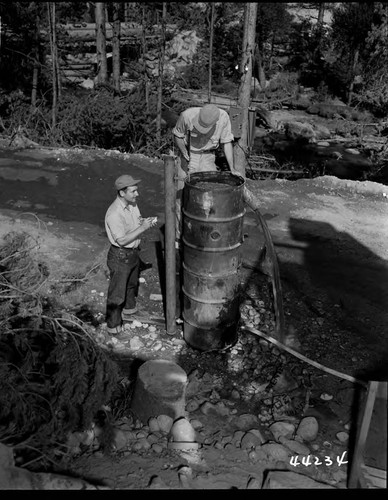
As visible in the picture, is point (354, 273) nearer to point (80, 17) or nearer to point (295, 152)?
point (295, 152)

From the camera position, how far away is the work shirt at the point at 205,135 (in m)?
5.95

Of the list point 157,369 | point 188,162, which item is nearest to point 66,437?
point 157,369

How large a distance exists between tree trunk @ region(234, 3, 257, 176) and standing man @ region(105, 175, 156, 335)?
18.5ft

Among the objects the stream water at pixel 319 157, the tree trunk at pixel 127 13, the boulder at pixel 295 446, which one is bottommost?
the stream water at pixel 319 157

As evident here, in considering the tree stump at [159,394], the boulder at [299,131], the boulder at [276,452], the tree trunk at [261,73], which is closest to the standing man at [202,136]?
the tree stump at [159,394]

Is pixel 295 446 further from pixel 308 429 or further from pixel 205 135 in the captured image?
pixel 205 135

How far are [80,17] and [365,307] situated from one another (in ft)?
84.5

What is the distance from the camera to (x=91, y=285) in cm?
602

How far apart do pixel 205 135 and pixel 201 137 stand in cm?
6

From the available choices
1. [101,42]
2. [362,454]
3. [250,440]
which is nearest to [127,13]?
[101,42]

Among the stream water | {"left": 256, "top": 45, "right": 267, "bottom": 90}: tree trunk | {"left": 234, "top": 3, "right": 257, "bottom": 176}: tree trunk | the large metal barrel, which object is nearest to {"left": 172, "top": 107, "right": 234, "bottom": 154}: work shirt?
the large metal barrel

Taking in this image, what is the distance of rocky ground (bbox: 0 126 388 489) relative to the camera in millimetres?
3668

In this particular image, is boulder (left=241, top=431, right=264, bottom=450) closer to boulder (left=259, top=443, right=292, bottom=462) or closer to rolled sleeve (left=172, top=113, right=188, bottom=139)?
boulder (left=259, top=443, right=292, bottom=462)

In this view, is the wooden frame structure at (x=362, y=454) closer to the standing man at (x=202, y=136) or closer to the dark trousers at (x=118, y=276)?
the dark trousers at (x=118, y=276)
